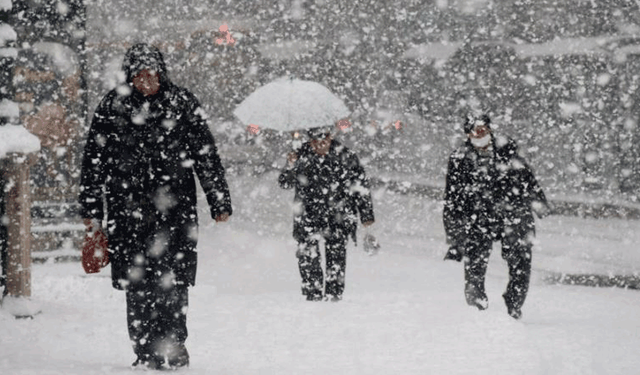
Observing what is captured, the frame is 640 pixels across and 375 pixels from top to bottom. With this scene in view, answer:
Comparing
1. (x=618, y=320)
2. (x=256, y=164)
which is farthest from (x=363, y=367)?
(x=256, y=164)

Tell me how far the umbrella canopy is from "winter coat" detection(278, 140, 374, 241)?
991 millimetres

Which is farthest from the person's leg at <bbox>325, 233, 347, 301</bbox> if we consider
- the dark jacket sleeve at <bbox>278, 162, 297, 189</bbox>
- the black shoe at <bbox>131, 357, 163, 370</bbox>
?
the black shoe at <bbox>131, 357, 163, 370</bbox>

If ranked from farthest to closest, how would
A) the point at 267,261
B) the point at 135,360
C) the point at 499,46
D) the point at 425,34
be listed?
the point at 425,34, the point at 499,46, the point at 267,261, the point at 135,360

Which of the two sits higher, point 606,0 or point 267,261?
point 606,0

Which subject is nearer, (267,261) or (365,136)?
(267,261)

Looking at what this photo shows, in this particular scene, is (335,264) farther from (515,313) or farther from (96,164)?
(96,164)

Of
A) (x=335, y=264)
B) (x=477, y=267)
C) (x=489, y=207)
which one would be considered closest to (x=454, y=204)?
(x=489, y=207)

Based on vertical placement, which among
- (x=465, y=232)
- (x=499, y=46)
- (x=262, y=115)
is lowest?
(x=465, y=232)

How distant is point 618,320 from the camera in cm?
780

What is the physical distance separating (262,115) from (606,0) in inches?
458

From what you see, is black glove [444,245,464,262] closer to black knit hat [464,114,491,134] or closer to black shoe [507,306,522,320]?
black shoe [507,306,522,320]

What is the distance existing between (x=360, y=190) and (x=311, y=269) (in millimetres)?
810

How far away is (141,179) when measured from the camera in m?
4.85

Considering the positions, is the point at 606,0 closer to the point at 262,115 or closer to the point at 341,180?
the point at 262,115
